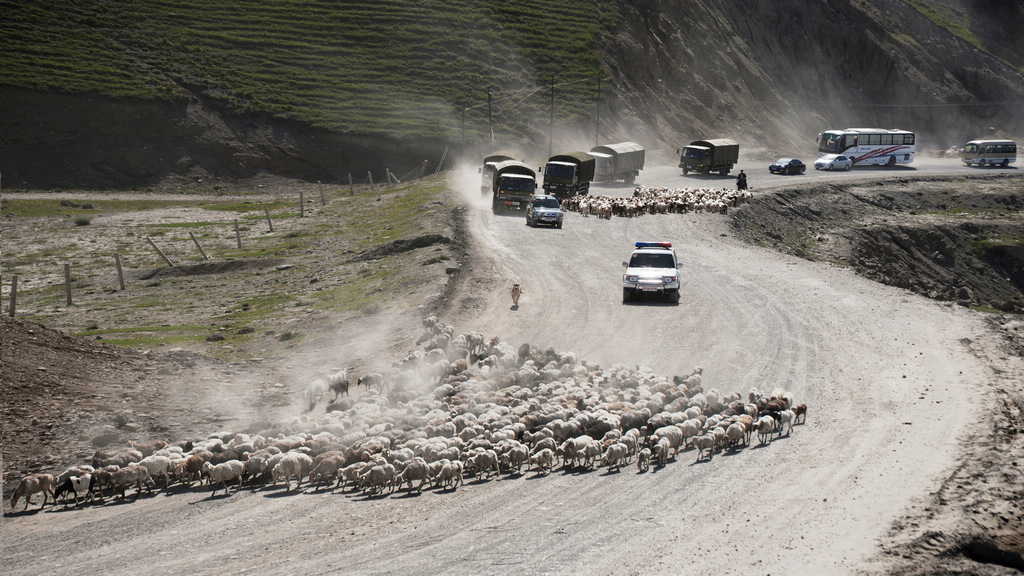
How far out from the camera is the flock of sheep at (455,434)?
18.2 metres

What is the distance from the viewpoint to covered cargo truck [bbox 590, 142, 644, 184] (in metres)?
67.9

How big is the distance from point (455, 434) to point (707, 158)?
59.4 meters

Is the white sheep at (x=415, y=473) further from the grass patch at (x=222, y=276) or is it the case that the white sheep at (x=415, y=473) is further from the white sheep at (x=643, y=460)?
the grass patch at (x=222, y=276)

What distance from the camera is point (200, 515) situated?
666 inches

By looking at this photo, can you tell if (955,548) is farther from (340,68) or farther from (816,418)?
(340,68)

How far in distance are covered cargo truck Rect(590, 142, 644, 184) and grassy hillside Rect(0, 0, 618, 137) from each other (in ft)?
72.6

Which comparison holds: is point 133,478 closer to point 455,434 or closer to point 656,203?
point 455,434

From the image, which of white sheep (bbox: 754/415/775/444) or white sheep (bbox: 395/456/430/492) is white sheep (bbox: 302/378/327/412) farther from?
white sheep (bbox: 754/415/775/444)

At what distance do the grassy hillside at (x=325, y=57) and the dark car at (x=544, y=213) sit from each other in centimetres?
3875

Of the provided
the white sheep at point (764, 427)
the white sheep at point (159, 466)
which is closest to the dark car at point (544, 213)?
the white sheep at point (764, 427)

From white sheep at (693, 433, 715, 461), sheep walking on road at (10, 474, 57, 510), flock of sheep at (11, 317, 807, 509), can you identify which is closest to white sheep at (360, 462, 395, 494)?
flock of sheep at (11, 317, 807, 509)

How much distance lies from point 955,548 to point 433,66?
88.8m

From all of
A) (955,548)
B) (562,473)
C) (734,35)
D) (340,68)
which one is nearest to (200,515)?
(562,473)

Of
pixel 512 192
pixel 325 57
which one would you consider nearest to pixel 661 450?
pixel 512 192
